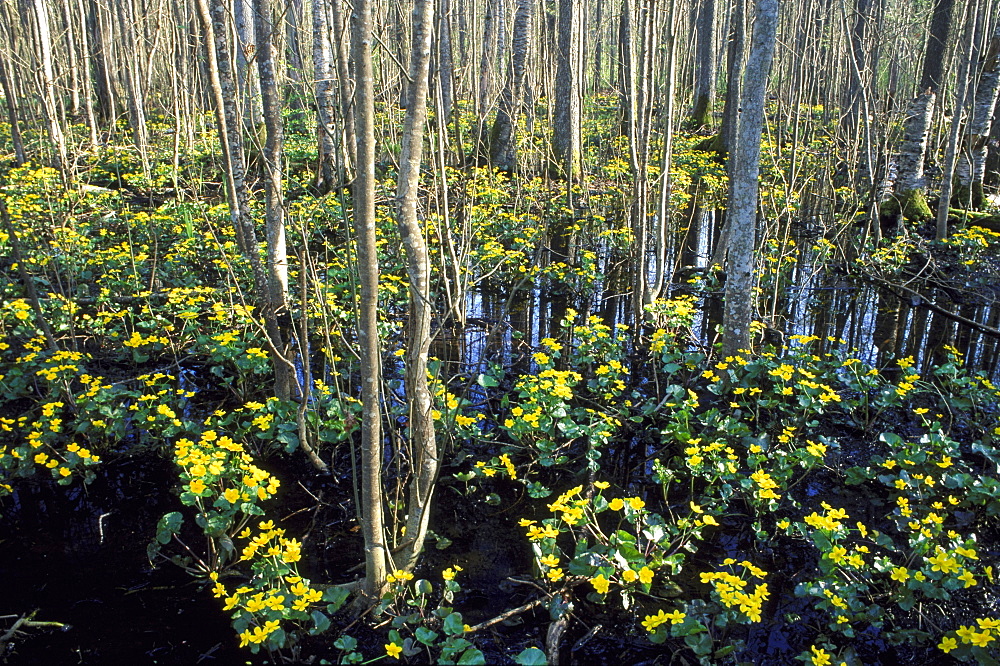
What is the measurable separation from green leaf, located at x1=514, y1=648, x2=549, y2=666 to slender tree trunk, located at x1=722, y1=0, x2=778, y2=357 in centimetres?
312

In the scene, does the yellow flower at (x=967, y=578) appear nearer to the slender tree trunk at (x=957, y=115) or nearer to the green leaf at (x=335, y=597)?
the green leaf at (x=335, y=597)

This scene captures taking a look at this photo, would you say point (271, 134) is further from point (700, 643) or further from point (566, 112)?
point (566, 112)

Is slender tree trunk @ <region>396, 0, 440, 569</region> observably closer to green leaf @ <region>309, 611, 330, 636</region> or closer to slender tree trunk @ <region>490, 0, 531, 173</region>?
green leaf @ <region>309, 611, 330, 636</region>

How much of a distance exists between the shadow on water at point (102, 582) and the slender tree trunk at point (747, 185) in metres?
3.74

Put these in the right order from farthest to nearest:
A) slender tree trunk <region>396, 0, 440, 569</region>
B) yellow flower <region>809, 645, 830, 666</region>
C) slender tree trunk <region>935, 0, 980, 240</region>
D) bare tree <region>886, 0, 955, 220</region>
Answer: bare tree <region>886, 0, 955, 220</region>, slender tree trunk <region>935, 0, 980, 240</region>, yellow flower <region>809, 645, 830, 666</region>, slender tree trunk <region>396, 0, 440, 569</region>

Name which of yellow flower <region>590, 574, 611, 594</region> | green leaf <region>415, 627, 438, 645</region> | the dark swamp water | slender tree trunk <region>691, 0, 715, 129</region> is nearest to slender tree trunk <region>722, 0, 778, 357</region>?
the dark swamp water

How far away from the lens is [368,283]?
241 centimetres

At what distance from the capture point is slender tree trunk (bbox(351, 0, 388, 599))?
85.7 inches

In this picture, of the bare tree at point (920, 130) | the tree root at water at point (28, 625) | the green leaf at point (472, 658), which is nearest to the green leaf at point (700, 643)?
the green leaf at point (472, 658)

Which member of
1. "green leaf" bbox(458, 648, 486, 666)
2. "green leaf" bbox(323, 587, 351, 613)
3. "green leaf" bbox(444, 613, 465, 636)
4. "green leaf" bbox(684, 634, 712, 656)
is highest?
"green leaf" bbox(458, 648, 486, 666)

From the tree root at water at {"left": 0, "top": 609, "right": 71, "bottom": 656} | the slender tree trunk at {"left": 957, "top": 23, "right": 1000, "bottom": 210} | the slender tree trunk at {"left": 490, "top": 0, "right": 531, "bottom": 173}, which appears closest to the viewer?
the tree root at water at {"left": 0, "top": 609, "right": 71, "bottom": 656}

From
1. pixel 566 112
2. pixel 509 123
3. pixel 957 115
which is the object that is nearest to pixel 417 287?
pixel 957 115

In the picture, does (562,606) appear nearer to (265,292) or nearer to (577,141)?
(265,292)

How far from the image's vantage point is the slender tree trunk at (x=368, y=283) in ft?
7.14
